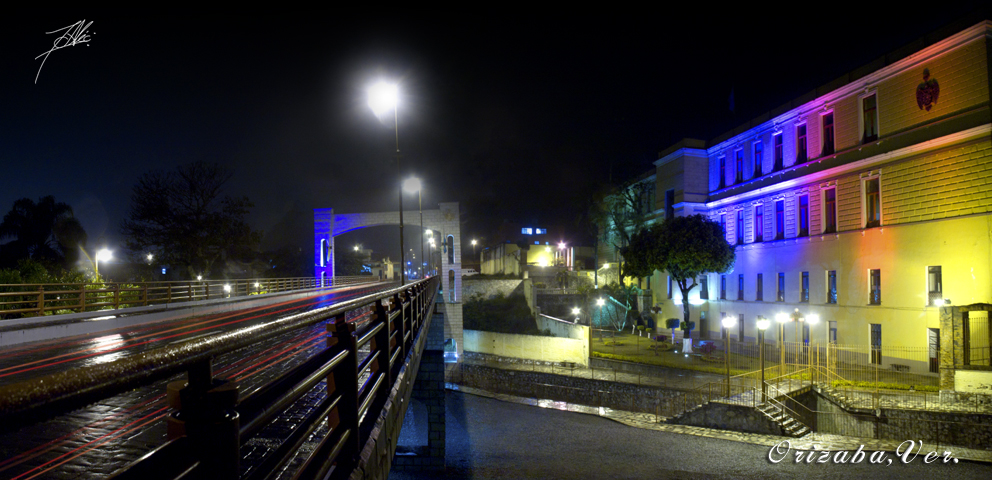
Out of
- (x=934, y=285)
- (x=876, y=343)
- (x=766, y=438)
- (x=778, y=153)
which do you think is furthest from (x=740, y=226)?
(x=766, y=438)

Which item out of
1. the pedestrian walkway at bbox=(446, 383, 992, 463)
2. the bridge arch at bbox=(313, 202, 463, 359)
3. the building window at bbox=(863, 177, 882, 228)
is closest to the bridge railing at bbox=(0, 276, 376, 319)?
→ the pedestrian walkway at bbox=(446, 383, 992, 463)

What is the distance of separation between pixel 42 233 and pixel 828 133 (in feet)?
141

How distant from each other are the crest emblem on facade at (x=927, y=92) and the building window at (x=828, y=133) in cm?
497

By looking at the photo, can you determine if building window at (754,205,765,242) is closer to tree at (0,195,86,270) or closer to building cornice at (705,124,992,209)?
building cornice at (705,124,992,209)

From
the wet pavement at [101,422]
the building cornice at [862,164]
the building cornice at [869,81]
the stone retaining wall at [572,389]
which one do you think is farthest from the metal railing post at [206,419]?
the building cornice at [869,81]

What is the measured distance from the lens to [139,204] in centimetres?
3903

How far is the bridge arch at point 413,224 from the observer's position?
174 feet

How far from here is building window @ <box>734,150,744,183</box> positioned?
1360 inches

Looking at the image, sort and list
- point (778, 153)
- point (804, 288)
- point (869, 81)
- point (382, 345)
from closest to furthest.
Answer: point (382, 345) < point (869, 81) < point (804, 288) < point (778, 153)

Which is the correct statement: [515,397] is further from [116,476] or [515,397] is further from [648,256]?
[116,476]

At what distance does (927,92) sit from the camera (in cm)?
2266

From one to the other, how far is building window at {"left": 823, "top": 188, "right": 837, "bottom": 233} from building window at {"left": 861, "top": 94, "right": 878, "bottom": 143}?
2963 mm

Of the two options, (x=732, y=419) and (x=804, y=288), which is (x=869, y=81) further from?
(x=732, y=419)

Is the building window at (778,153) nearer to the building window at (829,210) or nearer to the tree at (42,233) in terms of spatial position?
the building window at (829,210)
